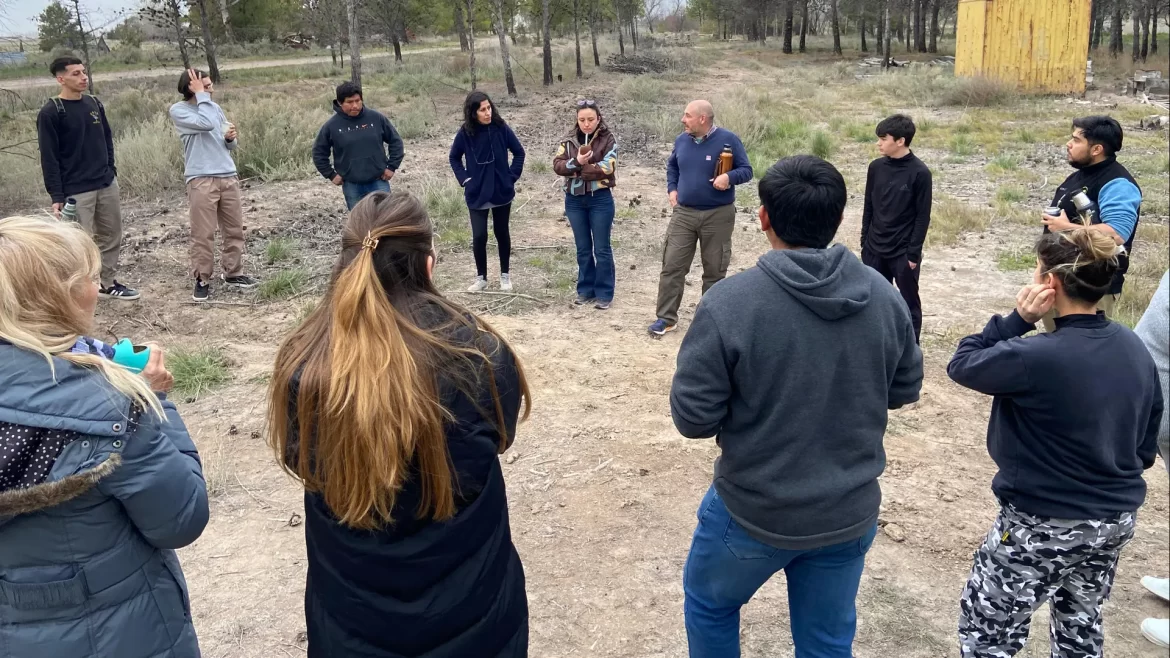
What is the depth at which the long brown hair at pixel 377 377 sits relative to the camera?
1680 millimetres

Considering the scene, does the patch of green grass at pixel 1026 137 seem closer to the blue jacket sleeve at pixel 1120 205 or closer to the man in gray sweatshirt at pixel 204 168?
the blue jacket sleeve at pixel 1120 205

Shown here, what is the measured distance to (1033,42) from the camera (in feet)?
73.4

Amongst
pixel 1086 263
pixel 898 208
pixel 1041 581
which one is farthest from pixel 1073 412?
pixel 898 208

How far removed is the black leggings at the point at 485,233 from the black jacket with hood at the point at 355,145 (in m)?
1.18

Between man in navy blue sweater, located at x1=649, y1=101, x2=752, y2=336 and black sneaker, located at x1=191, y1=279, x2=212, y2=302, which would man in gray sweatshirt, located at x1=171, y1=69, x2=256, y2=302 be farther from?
man in navy blue sweater, located at x1=649, y1=101, x2=752, y2=336

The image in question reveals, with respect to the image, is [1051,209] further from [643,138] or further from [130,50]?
[130,50]

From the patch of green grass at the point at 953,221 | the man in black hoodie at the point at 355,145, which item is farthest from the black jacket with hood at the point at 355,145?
the patch of green grass at the point at 953,221

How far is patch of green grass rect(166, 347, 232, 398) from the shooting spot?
560 cm

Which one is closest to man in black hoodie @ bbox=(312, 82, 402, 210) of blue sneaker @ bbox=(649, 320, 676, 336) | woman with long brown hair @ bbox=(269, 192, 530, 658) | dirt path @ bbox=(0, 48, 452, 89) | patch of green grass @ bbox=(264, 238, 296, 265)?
patch of green grass @ bbox=(264, 238, 296, 265)

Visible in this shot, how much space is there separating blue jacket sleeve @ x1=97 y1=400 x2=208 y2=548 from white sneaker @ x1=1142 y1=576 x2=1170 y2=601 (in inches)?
140

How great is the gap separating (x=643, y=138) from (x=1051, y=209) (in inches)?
444

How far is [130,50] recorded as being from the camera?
3728 centimetres

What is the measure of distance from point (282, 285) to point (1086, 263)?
6.55 m

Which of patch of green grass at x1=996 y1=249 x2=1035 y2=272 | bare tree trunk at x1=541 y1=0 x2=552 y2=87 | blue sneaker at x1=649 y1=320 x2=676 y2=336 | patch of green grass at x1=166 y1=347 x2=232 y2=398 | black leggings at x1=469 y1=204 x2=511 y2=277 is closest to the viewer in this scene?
patch of green grass at x1=166 y1=347 x2=232 y2=398
